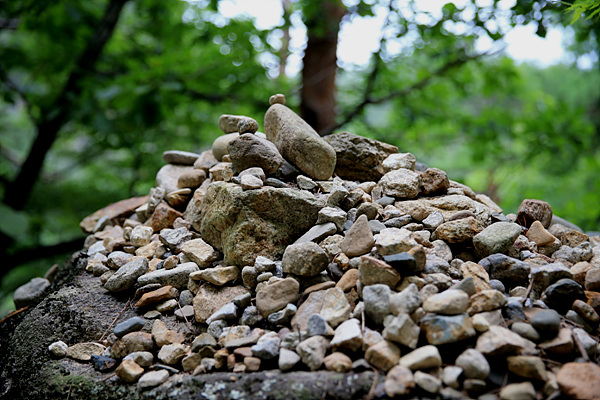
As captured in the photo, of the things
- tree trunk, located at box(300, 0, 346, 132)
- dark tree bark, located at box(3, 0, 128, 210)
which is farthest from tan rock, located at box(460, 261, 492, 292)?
dark tree bark, located at box(3, 0, 128, 210)

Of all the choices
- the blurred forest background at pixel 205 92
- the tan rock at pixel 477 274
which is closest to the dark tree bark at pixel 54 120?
the blurred forest background at pixel 205 92

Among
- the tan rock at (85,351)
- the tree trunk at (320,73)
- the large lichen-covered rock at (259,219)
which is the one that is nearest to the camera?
the tan rock at (85,351)

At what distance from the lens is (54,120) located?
11.8 ft

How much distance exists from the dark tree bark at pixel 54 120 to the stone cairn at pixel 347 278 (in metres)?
2.36

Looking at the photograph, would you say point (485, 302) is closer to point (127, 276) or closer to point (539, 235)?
point (539, 235)

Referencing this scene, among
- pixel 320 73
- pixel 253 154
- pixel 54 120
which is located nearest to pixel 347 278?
pixel 253 154

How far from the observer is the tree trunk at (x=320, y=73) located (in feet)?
12.2

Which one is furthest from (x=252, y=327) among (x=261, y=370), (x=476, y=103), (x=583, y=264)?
(x=476, y=103)

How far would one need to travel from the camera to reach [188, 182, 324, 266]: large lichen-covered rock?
1.43 m

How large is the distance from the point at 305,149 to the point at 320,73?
247 centimetres

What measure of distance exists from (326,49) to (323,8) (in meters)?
0.41

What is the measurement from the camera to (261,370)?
1.07 m

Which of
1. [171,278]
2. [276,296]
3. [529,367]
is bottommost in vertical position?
[171,278]

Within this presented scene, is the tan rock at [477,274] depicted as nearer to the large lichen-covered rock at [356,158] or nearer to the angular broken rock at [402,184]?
the angular broken rock at [402,184]
